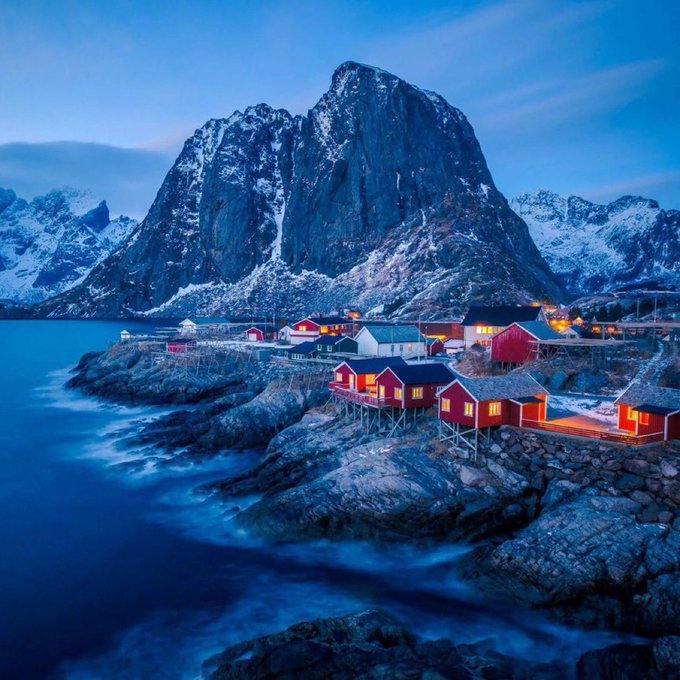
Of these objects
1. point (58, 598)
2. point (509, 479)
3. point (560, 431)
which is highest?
point (560, 431)

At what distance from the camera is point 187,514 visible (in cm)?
3127

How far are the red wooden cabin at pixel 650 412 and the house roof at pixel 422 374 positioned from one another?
11.4 meters

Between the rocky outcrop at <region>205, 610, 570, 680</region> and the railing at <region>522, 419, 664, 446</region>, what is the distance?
1271 centimetres

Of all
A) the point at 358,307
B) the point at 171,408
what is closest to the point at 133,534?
the point at 171,408

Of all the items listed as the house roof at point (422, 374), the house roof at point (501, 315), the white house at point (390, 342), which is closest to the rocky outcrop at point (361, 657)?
the house roof at point (422, 374)

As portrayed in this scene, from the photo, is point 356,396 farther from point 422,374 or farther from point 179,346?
point 179,346

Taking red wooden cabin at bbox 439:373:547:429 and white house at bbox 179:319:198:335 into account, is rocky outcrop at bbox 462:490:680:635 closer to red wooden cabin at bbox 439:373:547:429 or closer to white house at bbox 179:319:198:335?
red wooden cabin at bbox 439:373:547:429

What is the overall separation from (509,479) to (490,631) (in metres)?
9.31

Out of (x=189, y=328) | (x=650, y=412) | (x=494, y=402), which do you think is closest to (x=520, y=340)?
(x=494, y=402)

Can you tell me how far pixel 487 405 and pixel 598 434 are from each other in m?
5.74

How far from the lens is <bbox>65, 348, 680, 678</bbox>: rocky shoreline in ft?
65.7

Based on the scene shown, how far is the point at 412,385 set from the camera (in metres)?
36.8

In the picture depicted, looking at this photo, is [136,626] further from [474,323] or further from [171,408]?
→ [474,323]

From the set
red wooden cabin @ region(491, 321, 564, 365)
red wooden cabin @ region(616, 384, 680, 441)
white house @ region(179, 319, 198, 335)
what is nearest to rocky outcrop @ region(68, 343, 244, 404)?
white house @ region(179, 319, 198, 335)
